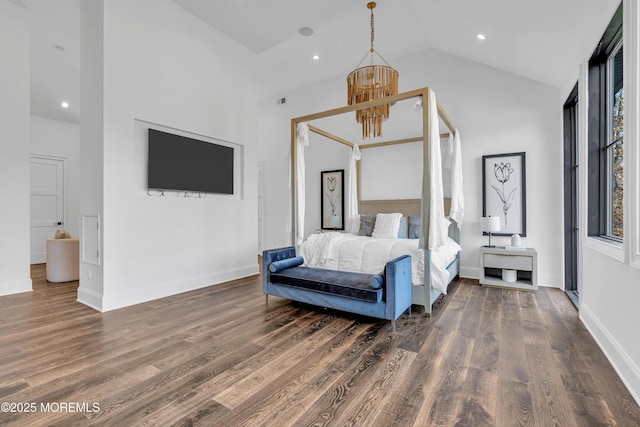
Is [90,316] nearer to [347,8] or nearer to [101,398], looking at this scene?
[101,398]

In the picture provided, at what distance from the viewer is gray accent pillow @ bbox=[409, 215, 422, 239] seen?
15.2 feet

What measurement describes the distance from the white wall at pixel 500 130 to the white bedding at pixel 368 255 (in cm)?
56

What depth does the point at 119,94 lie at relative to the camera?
355 cm

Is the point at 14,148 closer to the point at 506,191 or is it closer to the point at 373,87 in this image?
the point at 373,87

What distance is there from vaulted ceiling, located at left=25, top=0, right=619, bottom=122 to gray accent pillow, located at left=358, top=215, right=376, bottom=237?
9.48ft

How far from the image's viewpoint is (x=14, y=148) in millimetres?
4211

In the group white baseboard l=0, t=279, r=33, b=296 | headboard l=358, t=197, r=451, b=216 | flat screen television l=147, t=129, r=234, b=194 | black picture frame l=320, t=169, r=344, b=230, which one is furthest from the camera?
black picture frame l=320, t=169, r=344, b=230

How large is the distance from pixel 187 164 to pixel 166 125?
22.0 inches

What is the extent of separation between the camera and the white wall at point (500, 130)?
443 centimetres

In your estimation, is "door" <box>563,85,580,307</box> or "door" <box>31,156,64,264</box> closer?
"door" <box>563,85,580,307</box>

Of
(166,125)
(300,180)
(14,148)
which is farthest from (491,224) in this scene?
(14,148)

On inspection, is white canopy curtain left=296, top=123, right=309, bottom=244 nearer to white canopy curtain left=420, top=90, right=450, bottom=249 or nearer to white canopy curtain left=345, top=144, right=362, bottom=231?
white canopy curtain left=420, top=90, right=450, bottom=249

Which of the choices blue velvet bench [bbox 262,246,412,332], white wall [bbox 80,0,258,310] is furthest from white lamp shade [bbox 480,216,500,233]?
white wall [bbox 80,0,258,310]

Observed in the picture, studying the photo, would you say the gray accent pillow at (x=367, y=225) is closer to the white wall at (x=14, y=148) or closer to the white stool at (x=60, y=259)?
the white stool at (x=60, y=259)
